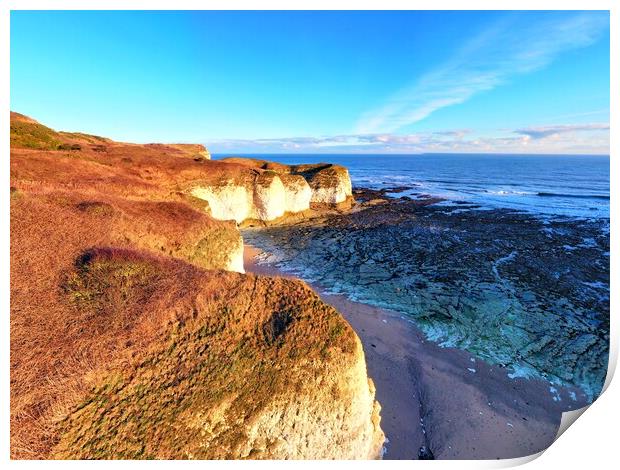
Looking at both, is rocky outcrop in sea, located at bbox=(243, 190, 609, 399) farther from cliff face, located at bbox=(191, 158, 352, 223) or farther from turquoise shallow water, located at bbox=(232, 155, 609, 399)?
cliff face, located at bbox=(191, 158, 352, 223)

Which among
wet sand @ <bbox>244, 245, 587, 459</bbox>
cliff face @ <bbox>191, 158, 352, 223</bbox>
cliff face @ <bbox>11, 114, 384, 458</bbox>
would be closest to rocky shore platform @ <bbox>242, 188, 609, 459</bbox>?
wet sand @ <bbox>244, 245, 587, 459</bbox>

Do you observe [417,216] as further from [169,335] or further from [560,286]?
[169,335]

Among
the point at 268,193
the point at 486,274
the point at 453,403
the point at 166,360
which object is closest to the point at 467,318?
the point at 453,403

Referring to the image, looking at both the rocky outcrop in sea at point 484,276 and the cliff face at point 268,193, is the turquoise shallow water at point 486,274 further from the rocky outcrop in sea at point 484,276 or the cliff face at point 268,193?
the cliff face at point 268,193

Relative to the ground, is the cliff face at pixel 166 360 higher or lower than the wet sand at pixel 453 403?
higher

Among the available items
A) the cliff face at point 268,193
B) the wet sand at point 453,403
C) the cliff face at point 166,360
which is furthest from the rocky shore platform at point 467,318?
the cliff face at point 268,193
